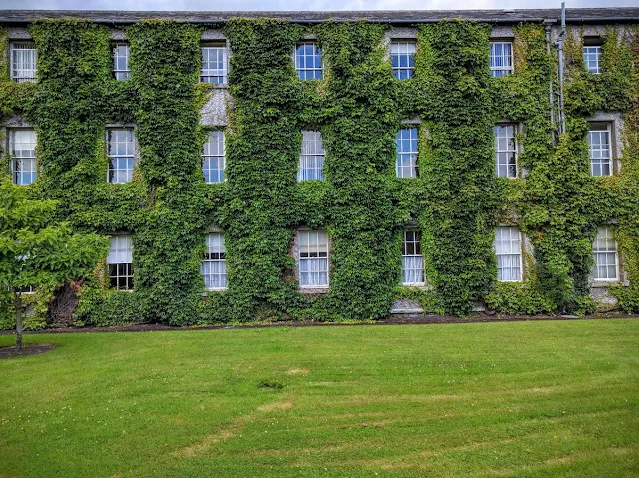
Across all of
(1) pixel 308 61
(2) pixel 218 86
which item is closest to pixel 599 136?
(1) pixel 308 61

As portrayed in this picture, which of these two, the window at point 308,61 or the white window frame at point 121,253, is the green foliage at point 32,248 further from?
the window at point 308,61

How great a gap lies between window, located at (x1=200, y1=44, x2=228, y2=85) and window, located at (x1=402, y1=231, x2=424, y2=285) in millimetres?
9664

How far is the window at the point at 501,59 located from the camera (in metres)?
20.8

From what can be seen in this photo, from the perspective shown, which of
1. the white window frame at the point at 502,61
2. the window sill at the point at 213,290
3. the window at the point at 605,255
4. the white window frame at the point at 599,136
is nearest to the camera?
the window sill at the point at 213,290

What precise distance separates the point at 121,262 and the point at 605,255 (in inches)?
753

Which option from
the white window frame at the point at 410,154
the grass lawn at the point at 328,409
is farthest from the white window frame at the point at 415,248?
the grass lawn at the point at 328,409

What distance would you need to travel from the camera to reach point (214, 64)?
809 inches

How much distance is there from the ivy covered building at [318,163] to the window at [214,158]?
0.26 feet

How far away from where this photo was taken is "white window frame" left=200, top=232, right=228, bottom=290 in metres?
19.9

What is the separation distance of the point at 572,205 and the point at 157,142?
53.3 feet

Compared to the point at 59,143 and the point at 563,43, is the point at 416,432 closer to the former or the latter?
the point at 59,143

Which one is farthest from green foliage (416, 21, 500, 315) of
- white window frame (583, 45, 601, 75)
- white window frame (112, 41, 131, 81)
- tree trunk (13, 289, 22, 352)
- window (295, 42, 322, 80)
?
tree trunk (13, 289, 22, 352)

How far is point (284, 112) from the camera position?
65.2 ft

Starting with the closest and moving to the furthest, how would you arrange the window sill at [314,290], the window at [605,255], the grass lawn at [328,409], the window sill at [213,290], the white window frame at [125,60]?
the grass lawn at [328,409]
the window sill at [213,290]
the window sill at [314,290]
the white window frame at [125,60]
the window at [605,255]
